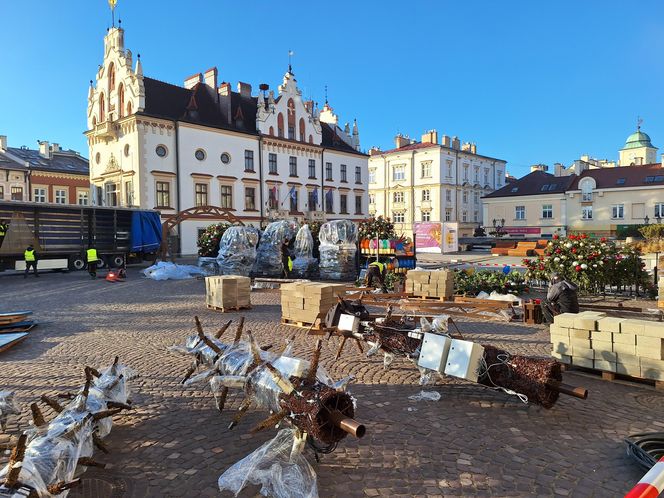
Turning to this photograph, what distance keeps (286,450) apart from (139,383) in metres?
3.52

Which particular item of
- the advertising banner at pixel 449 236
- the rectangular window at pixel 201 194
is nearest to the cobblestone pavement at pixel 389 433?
the rectangular window at pixel 201 194

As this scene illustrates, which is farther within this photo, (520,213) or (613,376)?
(520,213)

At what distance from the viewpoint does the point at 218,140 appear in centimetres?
3619

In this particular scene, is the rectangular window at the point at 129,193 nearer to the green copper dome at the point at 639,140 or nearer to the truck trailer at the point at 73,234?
the truck trailer at the point at 73,234

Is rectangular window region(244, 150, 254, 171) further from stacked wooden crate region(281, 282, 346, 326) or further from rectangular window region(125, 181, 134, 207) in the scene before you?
stacked wooden crate region(281, 282, 346, 326)

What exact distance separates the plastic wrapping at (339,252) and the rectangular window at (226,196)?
17.8 meters

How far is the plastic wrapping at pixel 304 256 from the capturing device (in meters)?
21.6

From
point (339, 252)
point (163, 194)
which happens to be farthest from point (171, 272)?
point (163, 194)

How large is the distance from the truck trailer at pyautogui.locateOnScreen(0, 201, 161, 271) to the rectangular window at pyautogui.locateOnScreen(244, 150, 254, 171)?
37.2 feet

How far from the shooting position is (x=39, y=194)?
4394 centimetres

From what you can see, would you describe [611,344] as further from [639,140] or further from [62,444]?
[639,140]

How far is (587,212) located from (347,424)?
181 feet

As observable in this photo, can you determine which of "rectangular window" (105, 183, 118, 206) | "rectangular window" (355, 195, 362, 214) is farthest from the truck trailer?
"rectangular window" (355, 195, 362, 214)

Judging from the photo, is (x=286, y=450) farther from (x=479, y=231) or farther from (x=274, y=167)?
(x=479, y=231)
